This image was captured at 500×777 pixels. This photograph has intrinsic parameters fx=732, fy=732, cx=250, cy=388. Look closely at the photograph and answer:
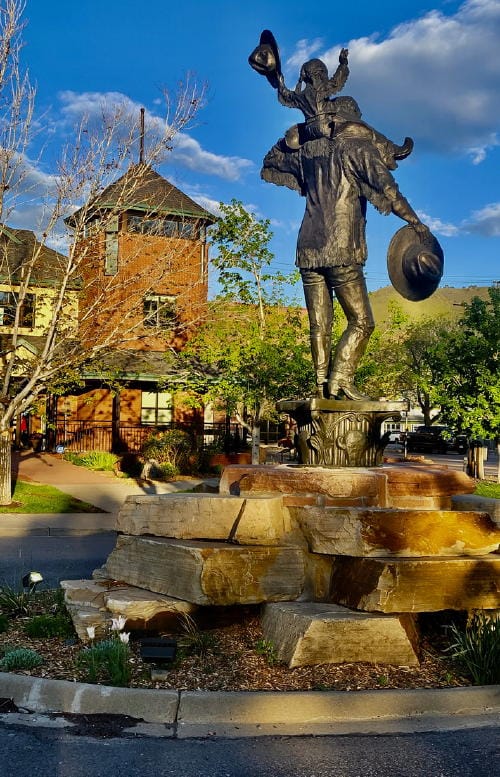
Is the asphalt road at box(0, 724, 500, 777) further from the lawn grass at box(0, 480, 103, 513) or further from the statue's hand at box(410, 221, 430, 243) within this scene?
the lawn grass at box(0, 480, 103, 513)

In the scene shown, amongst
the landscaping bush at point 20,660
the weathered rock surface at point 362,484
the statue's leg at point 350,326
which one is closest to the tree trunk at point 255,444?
the statue's leg at point 350,326

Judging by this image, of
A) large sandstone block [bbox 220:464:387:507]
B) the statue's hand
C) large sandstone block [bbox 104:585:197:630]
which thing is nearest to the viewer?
large sandstone block [bbox 104:585:197:630]

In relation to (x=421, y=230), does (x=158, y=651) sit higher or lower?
lower

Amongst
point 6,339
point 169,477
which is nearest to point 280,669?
point 169,477

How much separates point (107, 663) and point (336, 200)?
15.6 feet

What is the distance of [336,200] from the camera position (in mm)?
7191

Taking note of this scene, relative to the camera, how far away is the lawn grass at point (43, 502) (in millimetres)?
14578

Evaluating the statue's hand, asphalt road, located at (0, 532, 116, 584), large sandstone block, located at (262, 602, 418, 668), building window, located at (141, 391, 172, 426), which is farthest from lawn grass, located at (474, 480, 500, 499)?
building window, located at (141, 391, 172, 426)

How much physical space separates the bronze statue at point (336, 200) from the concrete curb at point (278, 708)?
128 inches

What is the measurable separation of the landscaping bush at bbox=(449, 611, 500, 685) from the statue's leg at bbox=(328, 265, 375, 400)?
2.78m

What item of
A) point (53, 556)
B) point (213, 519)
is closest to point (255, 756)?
point (213, 519)

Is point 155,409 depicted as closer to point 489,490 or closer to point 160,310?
point 160,310

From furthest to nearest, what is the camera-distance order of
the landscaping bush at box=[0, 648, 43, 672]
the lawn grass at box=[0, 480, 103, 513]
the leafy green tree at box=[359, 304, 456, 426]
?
1. the leafy green tree at box=[359, 304, 456, 426]
2. the lawn grass at box=[0, 480, 103, 513]
3. the landscaping bush at box=[0, 648, 43, 672]

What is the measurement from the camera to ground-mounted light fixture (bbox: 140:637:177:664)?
468 centimetres
